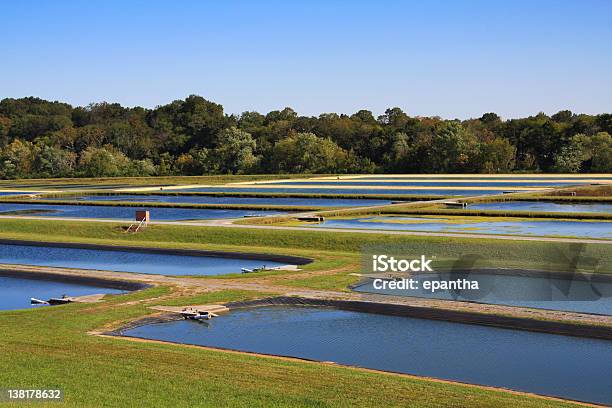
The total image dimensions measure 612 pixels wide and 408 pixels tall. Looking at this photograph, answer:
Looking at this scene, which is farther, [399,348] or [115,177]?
[115,177]

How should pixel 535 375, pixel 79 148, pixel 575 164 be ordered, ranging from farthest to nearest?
pixel 79 148 → pixel 575 164 → pixel 535 375

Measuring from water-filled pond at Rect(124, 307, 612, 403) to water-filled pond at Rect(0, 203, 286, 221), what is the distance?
92.6ft

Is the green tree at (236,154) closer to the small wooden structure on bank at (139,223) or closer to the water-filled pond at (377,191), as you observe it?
the water-filled pond at (377,191)

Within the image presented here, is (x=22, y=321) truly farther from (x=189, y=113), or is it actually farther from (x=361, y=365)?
(x=189, y=113)

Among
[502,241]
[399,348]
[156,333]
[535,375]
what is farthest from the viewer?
[502,241]

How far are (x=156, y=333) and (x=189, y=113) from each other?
12996 centimetres

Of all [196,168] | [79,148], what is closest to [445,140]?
[196,168]

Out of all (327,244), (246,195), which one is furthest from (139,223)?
(246,195)

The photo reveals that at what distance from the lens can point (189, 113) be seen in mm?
148250

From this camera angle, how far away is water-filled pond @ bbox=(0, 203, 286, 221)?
51625mm

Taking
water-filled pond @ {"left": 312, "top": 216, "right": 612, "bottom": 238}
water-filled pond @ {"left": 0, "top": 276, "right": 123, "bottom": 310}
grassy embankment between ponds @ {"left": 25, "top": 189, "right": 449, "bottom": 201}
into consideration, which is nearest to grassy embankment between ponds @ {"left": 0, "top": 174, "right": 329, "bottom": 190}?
grassy embankment between ponds @ {"left": 25, "top": 189, "right": 449, "bottom": 201}

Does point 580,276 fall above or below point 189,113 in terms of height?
below

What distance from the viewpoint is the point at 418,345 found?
19.0 metres

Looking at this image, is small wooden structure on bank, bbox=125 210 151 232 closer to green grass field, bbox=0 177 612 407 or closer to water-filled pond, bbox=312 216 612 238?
water-filled pond, bbox=312 216 612 238
